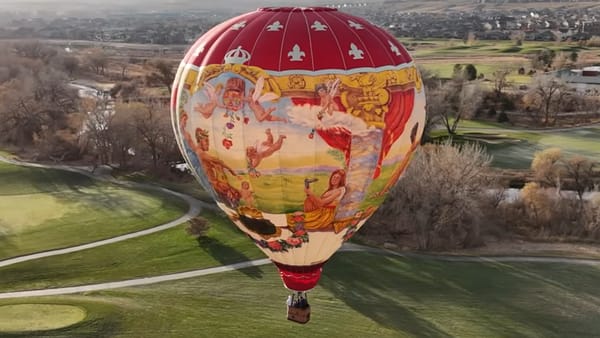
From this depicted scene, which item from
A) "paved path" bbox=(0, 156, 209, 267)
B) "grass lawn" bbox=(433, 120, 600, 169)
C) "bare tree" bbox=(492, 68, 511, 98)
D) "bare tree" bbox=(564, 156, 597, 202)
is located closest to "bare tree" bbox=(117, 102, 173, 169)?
"paved path" bbox=(0, 156, 209, 267)

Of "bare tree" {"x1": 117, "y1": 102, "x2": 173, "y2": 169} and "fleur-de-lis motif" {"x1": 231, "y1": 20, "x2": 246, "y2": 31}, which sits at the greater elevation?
"fleur-de-lis motif" {"x1": 231, "y1": 20, "x2": 246, "y2": 31}

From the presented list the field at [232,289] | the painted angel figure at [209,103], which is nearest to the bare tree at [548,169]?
the field at [232,289]

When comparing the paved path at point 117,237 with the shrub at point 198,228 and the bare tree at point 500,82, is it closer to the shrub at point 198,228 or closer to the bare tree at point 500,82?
the shrub at point 198,228

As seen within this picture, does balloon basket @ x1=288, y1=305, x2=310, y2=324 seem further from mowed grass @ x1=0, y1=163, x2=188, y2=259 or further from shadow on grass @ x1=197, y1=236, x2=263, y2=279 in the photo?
mowed grass @ x1=0, y1=163, x2=188, y2=259

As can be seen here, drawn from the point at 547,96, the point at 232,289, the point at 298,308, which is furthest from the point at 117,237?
the point at 547,96

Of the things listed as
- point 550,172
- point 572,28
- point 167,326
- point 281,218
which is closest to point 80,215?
point 167,326

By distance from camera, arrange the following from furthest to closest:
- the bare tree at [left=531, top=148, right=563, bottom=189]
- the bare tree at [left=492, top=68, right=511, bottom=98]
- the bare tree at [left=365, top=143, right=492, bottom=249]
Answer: the bare tree at [left=492, top=68, right=511, bottom=98], the bare tree at [left=531, top=148, right=563, bottom=189], the bare tree at [left=365, top=143, right=492, bottom=249]

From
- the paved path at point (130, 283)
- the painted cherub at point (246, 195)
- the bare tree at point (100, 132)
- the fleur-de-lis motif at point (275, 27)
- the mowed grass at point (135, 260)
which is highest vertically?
the fleur-de-lis motif at point (275, 27)
